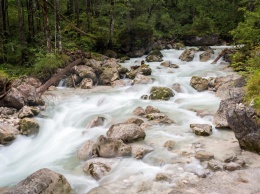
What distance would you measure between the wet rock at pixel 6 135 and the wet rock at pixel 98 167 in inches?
124

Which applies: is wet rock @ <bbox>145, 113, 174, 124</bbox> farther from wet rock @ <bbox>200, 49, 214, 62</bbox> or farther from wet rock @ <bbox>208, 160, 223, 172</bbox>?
wet rock @ <bbox>200, 49, 214, 62</bbox>

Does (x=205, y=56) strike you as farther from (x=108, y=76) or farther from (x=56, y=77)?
(x=56, y=77)

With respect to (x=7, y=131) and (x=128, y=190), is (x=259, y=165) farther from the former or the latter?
(x=7, y=131)

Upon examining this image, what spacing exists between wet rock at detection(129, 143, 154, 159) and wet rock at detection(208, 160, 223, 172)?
1.73m

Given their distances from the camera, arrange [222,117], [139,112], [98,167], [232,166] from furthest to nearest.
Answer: [139,112], [222,117], [98,167], [232,166]

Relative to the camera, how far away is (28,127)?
30.2ft

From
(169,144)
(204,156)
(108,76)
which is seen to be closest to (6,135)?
(169,144)

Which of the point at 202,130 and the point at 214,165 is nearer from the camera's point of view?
the point at 214,165

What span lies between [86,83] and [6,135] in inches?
288

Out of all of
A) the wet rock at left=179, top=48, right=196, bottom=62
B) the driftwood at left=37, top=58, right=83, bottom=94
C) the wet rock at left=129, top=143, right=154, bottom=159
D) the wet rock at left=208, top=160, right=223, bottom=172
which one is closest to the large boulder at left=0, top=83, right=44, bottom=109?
the driftwood at left=37, top=58, right=83, bottom=94

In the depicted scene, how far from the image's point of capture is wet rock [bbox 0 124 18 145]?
27.7ft

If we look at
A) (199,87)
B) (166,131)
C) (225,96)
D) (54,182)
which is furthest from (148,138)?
(199,87)

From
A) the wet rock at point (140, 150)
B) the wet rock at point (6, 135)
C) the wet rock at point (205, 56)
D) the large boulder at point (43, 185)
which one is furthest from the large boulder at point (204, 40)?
the large boulder at point (43, 185)

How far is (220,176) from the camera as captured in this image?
577 cm
